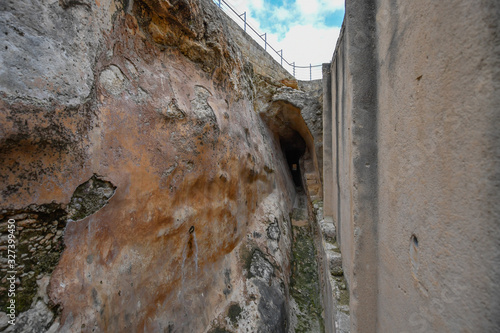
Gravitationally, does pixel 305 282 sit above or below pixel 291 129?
below

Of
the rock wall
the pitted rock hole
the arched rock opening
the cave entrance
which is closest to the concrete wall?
the rock wall

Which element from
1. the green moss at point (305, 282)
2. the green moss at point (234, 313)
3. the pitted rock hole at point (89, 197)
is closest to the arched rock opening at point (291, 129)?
the green moss at point (305, 282)

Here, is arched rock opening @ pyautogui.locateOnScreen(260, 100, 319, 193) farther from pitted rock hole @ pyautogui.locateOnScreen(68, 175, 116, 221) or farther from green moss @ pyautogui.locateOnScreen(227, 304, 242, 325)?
pitted rock hole @ pyautogui.locateOnScreen(68, 175, 116, 221)

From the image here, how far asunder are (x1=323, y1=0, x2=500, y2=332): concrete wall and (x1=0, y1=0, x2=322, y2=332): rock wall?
169 centimetres

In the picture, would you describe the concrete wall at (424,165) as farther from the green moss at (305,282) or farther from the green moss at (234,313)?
the green moss at (305,282)

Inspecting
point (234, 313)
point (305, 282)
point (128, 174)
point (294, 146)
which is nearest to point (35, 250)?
point (128, 174)

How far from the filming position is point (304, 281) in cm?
418

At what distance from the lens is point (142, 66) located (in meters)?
2.32

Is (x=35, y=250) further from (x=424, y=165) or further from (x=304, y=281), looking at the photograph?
(x=304, y=281)

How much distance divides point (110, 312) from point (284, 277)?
8.60ft

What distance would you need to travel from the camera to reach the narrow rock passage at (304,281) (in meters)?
3.47

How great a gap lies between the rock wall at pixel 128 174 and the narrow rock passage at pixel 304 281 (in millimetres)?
365

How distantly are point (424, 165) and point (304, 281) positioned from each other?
152 inches

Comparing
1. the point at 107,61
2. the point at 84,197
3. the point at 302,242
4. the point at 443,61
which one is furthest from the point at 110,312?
the point at 302,242
